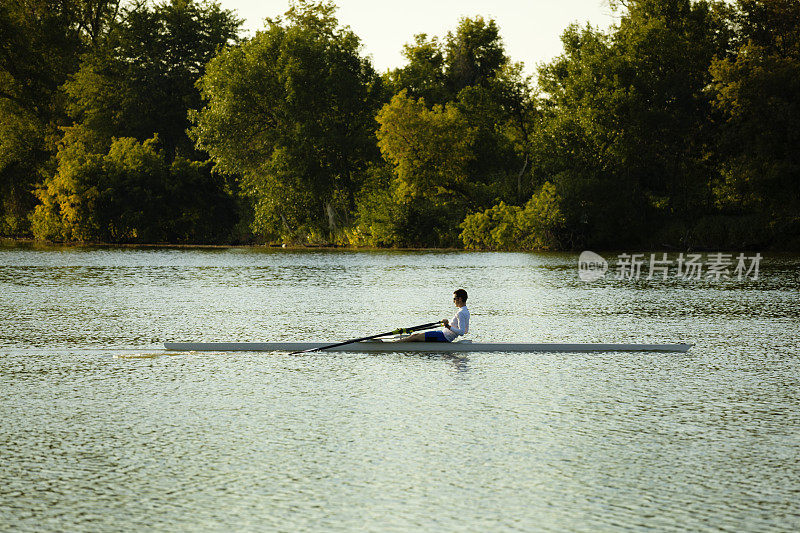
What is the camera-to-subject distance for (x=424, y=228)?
74688 millimetres

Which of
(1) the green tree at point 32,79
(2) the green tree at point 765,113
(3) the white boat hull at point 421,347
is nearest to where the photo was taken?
(3) the white boat hull at point 421,347

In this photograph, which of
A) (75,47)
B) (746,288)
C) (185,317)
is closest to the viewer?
(185,317)

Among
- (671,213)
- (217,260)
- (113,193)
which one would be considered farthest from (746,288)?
(113,193)

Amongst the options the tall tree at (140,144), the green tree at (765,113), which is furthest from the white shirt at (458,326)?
the tall tree at (140,144)

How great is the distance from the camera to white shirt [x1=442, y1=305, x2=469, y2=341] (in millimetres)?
17500

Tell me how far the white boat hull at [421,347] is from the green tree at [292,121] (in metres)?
60.2

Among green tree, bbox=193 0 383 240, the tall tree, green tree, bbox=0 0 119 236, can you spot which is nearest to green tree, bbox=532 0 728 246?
green tree, bbox=193 0 383 240

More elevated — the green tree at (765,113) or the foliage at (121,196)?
the green tree at (765,113)

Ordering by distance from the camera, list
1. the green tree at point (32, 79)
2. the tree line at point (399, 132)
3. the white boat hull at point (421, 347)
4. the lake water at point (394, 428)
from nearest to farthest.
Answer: the lake water at point (394, 428) < the white boat hull at point (421, 347) < the tree line at point (399, 132) < the green tree at point (32, 79)

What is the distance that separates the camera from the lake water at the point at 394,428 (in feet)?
24.8

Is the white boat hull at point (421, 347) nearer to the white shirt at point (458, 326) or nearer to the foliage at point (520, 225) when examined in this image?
the white shirt at point (458, 326)

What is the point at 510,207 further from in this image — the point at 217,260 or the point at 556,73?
the point at 217,260

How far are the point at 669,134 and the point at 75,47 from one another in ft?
191

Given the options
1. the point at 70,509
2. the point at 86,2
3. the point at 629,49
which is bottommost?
the point at 70,509
